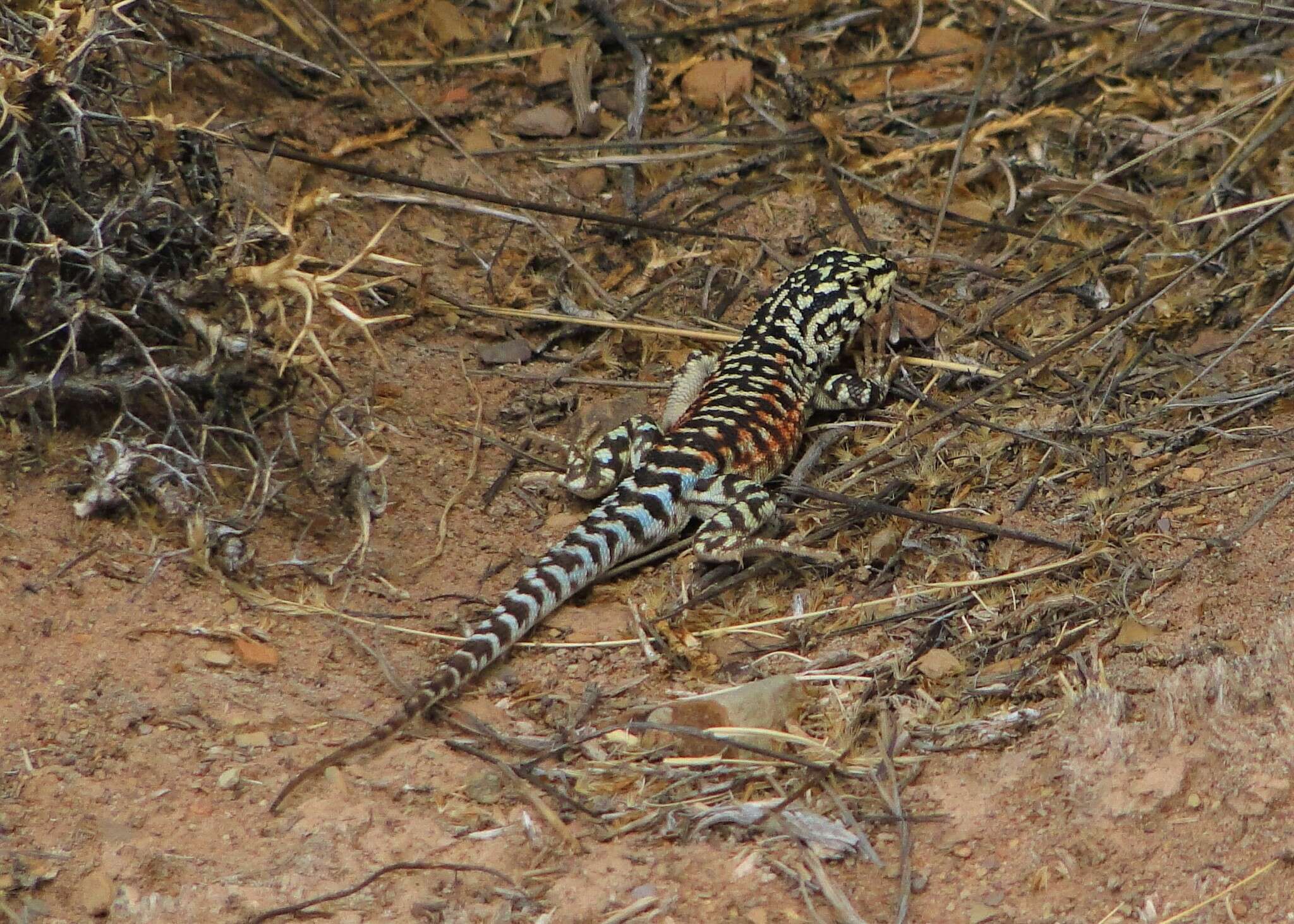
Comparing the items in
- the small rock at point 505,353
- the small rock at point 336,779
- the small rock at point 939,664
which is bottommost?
the small rock at point 336,779

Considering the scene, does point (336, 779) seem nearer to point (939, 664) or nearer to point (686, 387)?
point (939, 664)

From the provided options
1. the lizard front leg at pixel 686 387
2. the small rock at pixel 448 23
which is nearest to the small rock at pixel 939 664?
the lizard front leg at pixel 686 387

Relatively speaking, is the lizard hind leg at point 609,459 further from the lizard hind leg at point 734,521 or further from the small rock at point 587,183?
the small rock at point 587,183

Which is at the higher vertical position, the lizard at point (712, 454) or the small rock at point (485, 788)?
the lizard at point (712, 454)

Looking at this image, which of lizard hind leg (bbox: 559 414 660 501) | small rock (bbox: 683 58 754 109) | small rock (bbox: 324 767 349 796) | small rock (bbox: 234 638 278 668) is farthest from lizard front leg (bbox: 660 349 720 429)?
small rock (bbox: 324 767 349 796)

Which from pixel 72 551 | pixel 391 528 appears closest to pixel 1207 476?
pixel 391 528

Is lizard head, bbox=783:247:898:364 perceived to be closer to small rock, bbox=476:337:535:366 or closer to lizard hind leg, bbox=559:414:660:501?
lizard hind leg, bbox=559:414:660:501

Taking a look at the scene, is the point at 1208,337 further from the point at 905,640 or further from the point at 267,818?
the point at 267,818
